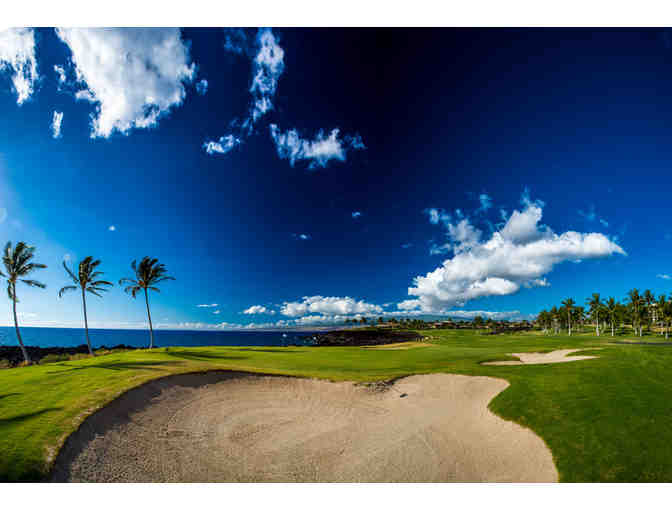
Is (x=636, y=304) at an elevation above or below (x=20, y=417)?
below

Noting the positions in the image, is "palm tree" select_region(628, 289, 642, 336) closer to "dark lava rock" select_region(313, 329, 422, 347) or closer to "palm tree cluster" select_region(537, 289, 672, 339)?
"palm tree cluster" select_region(537, 289, 672, 339)

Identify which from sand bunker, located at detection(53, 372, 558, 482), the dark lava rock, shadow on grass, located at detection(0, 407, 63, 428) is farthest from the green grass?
the dark lava rock

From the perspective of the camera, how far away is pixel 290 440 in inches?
307

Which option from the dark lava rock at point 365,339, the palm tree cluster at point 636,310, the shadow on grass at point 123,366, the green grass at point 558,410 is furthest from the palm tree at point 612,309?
the shadow on grass at point 123,366

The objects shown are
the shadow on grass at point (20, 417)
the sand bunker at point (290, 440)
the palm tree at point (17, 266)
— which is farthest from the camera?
the palm tree at point (17, 266)

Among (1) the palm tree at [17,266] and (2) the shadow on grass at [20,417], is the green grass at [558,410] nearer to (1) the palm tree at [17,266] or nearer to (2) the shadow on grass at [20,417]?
(2) the shadow on grass at [20,417]

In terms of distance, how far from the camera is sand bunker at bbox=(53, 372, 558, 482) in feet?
20.2

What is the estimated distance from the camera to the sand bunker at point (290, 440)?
614 cm

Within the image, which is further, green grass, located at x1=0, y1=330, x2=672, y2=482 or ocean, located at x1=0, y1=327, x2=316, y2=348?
ocean, located at x1=0, y1=327, x2=316, y2=348

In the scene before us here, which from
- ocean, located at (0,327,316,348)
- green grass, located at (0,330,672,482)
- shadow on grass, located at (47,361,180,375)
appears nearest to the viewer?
green grass, located at (0,330,672,482)

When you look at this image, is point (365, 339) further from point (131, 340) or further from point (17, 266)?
point (131, 340)

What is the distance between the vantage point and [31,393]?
7.25m

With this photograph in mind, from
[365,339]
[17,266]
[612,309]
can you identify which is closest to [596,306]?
[612,309]

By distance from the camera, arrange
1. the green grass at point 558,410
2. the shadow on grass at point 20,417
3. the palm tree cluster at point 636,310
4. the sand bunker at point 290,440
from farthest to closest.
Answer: the palm tree cluster at point 636,310 < the sand bunker at point 290,440 < the shadow on grass at point 20,417 < the green grass at point 558,410
